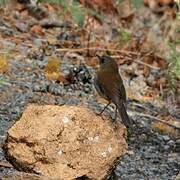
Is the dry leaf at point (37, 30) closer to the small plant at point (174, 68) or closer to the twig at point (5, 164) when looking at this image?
the small plant at point (174, 68)

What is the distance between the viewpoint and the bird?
6.31 meters

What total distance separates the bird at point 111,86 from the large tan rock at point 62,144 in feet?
2.19

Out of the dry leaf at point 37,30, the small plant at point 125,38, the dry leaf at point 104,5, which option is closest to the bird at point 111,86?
the small plant at point 125,38

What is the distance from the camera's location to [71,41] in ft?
30.2

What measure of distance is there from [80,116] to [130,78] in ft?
10.8

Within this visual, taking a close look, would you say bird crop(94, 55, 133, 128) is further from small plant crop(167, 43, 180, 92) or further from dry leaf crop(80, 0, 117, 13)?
dry leaf crop(80, 0, 117, 13)

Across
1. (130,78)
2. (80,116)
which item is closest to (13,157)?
(80,116)

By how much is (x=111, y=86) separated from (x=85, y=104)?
108 centimetres

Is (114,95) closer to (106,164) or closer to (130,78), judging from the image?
(106,164)

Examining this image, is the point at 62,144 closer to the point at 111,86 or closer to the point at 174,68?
the point at 111,86

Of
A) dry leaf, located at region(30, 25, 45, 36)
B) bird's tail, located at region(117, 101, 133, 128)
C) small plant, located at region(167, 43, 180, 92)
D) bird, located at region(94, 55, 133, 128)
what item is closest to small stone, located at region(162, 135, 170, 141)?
small plant, located at region(167, 43, 180, 92)

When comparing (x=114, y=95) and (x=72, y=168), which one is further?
(x=114, y=95)

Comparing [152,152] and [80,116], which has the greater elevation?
[80,116]

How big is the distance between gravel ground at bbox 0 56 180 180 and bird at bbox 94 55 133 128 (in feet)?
1.47
